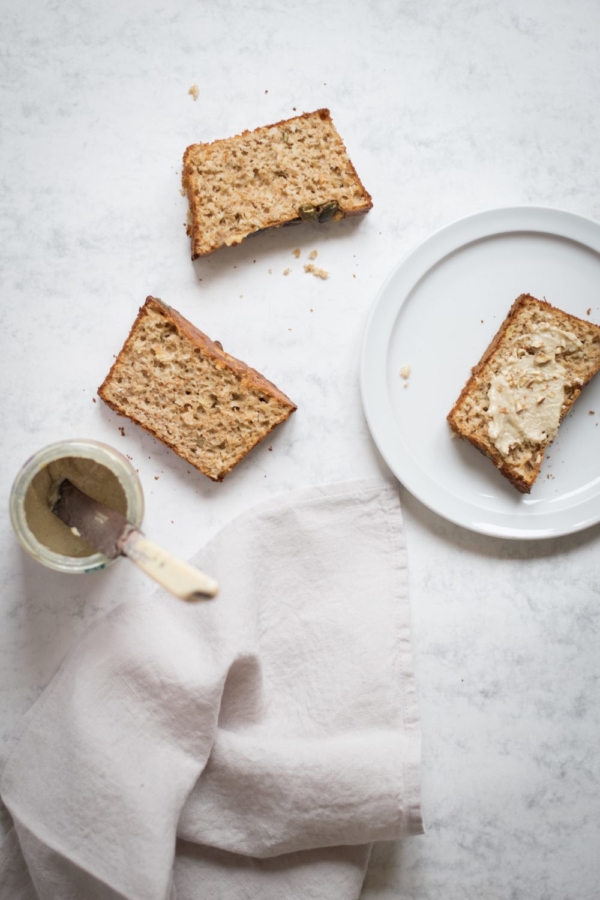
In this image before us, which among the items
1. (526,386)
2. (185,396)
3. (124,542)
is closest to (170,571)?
(124,542)

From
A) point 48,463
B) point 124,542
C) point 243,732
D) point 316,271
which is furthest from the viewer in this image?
point 316,271

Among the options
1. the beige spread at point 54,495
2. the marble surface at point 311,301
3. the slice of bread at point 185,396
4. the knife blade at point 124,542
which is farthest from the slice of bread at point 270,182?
the knife blade at point 124,542

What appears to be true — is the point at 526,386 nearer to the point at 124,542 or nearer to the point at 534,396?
the point at 534,396

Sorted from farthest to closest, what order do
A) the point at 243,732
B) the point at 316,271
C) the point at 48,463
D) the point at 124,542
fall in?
the point at 316,271 < the point at 243,732 < the point at 48,463 < the point at 124,542

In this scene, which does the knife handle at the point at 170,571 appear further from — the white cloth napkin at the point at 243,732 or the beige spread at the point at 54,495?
the white cloth napkin at the point at 243,732

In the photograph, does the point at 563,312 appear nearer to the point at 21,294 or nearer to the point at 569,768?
the point at 569,768

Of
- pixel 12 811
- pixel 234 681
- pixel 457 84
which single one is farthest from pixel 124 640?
pixel 457 84
